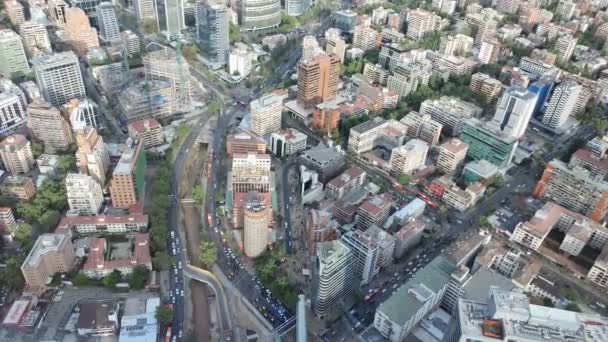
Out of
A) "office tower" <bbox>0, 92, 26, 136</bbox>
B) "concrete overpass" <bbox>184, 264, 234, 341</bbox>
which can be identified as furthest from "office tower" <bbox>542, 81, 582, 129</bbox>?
"office tower" <bbox>0, 92, 26, 136</bbox>

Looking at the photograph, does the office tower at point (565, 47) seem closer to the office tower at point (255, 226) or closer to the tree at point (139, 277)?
the office tower at point (255, 226)

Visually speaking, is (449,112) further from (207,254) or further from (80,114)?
(80,114)

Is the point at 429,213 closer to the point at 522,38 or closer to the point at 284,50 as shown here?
the point at 284,50

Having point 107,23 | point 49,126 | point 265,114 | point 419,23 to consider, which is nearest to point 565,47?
point 419,23

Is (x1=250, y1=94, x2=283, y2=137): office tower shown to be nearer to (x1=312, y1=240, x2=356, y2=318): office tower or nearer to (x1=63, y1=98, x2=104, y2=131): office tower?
(x1=63, y1=98, x2=104, y2=131): office tower

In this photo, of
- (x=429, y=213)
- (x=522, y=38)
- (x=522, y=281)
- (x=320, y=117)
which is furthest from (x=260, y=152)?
(x=522, y=38)

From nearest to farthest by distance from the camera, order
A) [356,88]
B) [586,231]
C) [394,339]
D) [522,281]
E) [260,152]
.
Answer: [394,339]
[522,281]
[586,231]
[260,152]
[356,88]

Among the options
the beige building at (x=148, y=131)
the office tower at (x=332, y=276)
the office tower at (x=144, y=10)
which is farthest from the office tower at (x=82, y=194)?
the office tower at (x=144, y=10)
